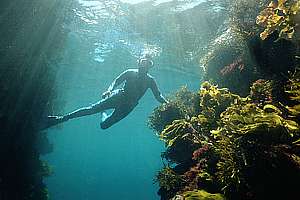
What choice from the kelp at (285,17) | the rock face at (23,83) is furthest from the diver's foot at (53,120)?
the kelp at (285,17)

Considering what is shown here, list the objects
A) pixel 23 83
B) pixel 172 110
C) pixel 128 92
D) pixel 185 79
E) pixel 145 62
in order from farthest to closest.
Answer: pixel 185 79 → pixel 23 83 → pixel 128 92 → pixel 145 62 → pixel 172 110

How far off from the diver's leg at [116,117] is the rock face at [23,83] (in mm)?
3141

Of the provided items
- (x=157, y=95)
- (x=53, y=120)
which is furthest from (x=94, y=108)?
(x=157, y=95)

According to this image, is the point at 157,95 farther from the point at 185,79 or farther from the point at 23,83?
the point at 185,79

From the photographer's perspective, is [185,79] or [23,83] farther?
[185,79]

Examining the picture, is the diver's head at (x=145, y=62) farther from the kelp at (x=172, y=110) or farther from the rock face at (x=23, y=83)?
the rock face at (x=23, y=83)

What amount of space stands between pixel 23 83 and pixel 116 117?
463 centimetres

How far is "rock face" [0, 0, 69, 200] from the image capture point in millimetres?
13352

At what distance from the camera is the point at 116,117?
13.7 metres

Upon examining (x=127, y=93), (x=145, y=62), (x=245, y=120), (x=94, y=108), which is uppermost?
(x=245, y=120)

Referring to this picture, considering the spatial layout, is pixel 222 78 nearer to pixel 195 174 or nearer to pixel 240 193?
pixel 195 174

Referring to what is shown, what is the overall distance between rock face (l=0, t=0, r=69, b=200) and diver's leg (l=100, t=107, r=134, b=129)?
3141 mm

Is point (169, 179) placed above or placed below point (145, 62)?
below

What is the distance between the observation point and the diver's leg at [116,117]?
44.1ft
